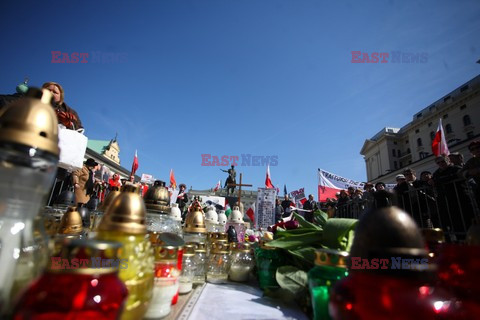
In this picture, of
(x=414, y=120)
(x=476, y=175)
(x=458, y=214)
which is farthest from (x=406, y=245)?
(x=414, y=120)

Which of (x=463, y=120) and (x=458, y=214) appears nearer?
(x=458, y=214)

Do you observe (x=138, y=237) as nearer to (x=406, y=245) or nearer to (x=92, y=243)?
(x=92, y=243)

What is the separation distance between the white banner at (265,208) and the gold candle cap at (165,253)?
22.5 ft

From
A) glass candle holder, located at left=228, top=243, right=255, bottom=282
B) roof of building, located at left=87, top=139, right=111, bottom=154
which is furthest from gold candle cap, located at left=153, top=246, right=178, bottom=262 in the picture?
roof of building, located at left=87, top=139, right=111, bottom=154

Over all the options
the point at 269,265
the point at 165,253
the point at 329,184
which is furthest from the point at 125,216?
the point at 329,184

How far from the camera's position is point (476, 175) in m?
2.67

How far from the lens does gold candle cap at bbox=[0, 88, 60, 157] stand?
454 millimetres

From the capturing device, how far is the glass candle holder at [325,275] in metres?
0.66

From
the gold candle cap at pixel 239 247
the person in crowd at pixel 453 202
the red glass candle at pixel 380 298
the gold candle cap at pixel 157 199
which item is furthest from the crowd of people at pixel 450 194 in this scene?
the red glass candle at pixel 380 298

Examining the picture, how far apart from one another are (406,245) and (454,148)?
23.8m

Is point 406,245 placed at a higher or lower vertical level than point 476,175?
lower

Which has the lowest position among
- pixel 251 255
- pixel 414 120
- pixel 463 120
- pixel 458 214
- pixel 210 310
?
pixel 210 310

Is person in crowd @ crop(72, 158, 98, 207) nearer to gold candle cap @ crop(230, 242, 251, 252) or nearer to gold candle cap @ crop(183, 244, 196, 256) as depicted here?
gold candle cap @ crop(230, 242, 251, 252)

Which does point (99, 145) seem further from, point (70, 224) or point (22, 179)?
point (22, 179)
